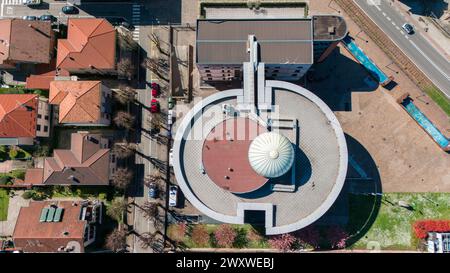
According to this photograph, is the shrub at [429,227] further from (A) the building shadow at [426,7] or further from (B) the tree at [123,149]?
(B) the tree at [123,149]

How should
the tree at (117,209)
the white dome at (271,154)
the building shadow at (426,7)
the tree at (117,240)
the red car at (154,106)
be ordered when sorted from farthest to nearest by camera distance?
the building shadow at (426,7) < the red car at (154,106) < the tree at (117,209) < the tree at (117,240) < the white dome at (271,154)

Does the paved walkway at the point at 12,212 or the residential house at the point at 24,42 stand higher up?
the residential house at the point at 24,42

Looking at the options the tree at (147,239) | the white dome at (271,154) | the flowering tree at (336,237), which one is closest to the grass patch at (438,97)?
the flowering tree at (336,237)

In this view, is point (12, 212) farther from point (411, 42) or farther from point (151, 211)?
point (411, 42)

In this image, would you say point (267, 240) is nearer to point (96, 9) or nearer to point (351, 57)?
point (351, 57)

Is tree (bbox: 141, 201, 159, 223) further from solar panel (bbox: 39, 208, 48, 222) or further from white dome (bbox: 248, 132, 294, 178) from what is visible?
white dome (bbox: 248, 132, 294, 178)

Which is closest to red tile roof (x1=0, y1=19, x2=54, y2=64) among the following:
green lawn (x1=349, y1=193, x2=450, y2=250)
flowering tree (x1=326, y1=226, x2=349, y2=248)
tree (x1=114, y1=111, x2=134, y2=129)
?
tree (x1=114, y1=111, x2=134, y2=129)

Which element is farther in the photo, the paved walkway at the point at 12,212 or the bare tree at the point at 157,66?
the bare tree at the point at 157,66
